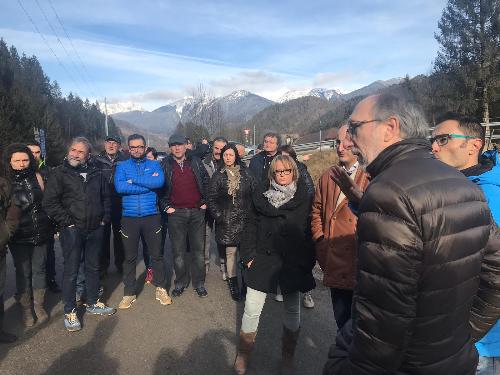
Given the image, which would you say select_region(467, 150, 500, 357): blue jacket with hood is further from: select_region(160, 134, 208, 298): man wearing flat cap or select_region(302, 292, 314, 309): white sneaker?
select_region(160, 134, 208, 298): man wearing flat cap

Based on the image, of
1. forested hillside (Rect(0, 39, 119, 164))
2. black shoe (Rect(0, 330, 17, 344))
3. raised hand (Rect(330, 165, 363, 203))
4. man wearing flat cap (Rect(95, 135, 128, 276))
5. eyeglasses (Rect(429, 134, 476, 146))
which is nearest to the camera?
raised hand (Rect(330, 165, 363, 203))

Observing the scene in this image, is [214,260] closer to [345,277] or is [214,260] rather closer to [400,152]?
[345,277]

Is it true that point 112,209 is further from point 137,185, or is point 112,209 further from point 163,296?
point 163,296

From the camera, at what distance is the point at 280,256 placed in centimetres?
329

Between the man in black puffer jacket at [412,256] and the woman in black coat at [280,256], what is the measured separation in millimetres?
1723

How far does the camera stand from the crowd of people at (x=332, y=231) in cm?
135

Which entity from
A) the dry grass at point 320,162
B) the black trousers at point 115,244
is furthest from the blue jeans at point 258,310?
the dry grass at point 320,162

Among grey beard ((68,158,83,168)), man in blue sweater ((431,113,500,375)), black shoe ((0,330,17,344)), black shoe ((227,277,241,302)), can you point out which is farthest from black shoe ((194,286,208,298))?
man in blue sweater ((431,113,500,375))

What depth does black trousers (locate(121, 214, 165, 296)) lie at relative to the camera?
4801 millimetres

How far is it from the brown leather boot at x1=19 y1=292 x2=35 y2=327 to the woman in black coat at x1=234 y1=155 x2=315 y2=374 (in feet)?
8.34

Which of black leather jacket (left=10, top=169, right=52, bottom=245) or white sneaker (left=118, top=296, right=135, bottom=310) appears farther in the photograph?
white sneaker (left=118, top=296, right=135, bottom=310)

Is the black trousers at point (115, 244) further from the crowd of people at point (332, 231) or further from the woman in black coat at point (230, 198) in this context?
the woman in black coat at point (230, 198)

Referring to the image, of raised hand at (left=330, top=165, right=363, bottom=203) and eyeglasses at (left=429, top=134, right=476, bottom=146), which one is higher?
eyeglasses at (left=429, top=134, right=476, bottom=146)

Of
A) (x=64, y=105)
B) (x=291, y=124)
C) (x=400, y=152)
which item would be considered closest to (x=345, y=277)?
(x=400, y=152)
